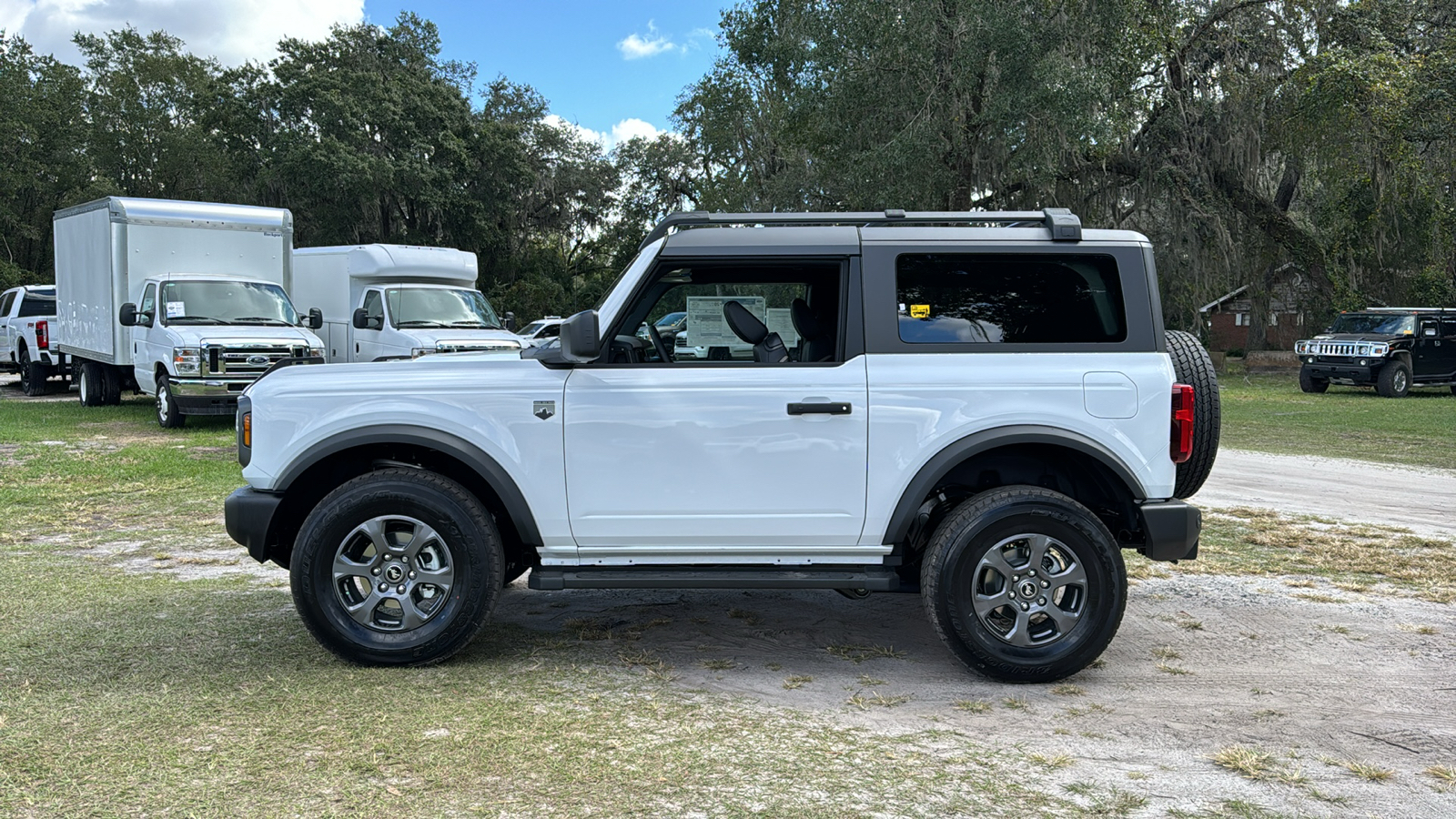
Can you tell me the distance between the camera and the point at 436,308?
1734 cm

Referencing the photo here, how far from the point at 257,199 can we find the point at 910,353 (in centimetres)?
4580

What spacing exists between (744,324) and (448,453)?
4.73ft

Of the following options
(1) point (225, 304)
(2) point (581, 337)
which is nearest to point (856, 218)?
(2) point (581, 337)

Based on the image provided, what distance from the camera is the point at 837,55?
72.3ft

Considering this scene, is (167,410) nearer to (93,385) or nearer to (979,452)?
(93,385)

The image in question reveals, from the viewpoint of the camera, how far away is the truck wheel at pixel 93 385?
60.2 ft

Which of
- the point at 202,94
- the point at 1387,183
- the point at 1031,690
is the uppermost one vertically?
the point at 202,94

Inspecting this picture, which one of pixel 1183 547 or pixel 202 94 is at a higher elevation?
pixel 202 94

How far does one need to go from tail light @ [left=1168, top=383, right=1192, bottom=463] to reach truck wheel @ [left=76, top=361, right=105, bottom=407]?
18158mm

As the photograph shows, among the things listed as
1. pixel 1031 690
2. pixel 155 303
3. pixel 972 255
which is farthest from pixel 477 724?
pixel 155 303

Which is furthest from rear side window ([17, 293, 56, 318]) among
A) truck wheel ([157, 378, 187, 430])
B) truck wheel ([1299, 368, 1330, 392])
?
truck wheel ([1299, 368, 1330, 392])

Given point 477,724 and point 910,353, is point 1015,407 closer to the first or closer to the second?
point 910,353

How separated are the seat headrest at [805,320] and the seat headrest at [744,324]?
15cm

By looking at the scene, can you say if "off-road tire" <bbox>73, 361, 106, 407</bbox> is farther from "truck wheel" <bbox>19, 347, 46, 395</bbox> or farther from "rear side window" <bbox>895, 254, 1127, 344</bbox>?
"rear side window" <bbox>895, 254, 1127, 344</bbox>
